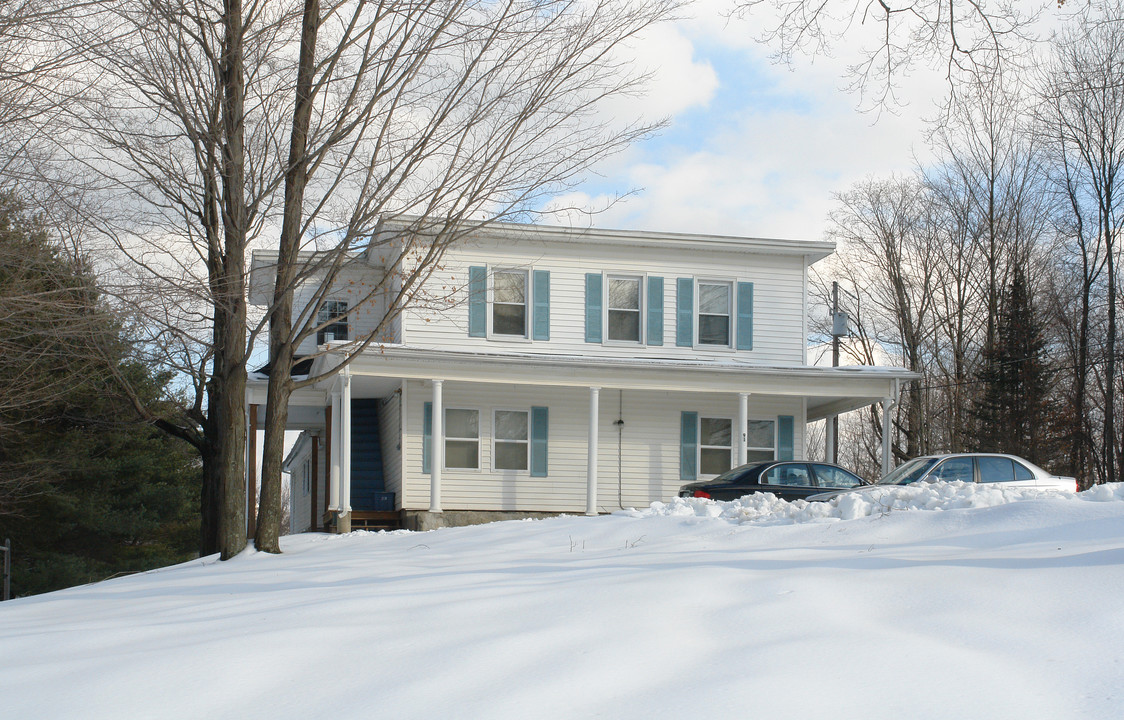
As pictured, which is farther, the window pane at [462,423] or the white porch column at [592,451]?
the window pane at [462,423]

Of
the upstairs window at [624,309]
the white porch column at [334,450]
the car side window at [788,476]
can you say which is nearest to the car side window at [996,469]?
the car side window at [788,476]

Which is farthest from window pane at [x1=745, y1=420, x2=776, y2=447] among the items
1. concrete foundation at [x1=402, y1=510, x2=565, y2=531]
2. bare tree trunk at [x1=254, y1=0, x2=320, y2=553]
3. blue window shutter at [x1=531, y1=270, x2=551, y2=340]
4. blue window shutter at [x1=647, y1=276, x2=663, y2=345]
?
bare tree trunk at [x1=254, y1=0, x2=320, y2=553]

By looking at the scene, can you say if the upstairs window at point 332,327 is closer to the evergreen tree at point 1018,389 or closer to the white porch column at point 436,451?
the white porch column at point 436,451

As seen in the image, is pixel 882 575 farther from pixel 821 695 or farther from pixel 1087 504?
pixel 1087 504

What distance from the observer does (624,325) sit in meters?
20.5

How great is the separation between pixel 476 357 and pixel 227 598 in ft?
36.5

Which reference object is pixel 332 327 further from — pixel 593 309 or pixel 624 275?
pixel 624 275

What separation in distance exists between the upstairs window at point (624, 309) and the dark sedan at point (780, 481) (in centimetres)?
506

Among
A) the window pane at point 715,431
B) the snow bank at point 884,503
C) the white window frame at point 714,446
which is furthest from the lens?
the window pane at point 715,431

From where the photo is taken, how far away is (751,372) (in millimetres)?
18938

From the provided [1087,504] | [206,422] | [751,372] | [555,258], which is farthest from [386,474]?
[1087,504]

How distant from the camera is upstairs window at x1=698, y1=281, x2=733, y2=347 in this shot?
68.1ft

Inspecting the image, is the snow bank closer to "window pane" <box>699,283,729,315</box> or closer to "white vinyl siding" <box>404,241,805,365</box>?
"white vinyl siding" <box>404,241,805,365</box>

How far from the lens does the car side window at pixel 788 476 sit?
624 inches
